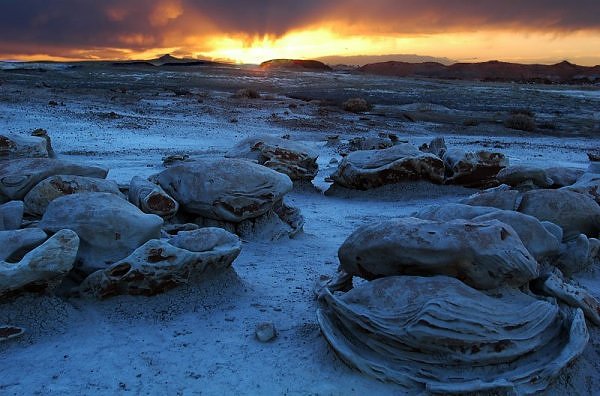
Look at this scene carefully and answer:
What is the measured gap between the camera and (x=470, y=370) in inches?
119

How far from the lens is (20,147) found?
7586mm

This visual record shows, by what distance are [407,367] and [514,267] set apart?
93 cm

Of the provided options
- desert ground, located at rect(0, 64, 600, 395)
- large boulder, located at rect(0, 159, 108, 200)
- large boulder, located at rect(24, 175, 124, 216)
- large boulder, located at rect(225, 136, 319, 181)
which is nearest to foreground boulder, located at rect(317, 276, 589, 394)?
desert ground, located at rect(0, 64, 600, 395)

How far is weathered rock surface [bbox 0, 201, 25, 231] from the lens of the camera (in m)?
4.40

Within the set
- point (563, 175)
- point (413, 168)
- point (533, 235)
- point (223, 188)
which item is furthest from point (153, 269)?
point (563, 175)

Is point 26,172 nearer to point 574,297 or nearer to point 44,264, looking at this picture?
point 44,264

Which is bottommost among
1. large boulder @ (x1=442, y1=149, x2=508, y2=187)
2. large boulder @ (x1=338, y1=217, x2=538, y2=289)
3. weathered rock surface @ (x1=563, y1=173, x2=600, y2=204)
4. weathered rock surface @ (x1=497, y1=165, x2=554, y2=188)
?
large boulder @ (x1=442, y1=149, x2=508, y2=187)

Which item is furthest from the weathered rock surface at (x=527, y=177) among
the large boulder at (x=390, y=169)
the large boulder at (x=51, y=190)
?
the large boulder at (x=51, y=190)

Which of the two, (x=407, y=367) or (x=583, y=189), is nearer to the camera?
(x=407, y=367)

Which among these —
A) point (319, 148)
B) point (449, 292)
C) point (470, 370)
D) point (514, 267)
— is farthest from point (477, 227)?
point (319, 148)

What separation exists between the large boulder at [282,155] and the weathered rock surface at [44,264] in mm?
4945

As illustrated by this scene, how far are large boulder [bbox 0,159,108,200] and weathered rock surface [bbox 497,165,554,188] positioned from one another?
529 centimetres

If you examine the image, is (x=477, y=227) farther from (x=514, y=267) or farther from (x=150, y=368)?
(x=150, y=368)

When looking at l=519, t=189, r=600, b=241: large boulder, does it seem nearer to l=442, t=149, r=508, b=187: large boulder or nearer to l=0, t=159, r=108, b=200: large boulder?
l=442, t=149, r=508, b=187: large boulder
